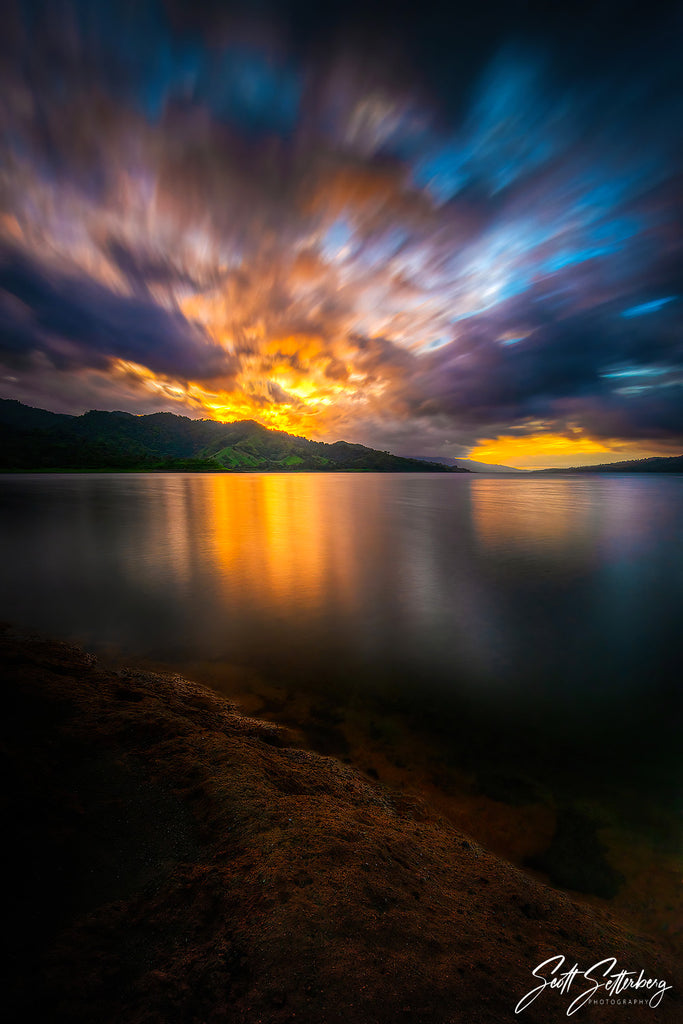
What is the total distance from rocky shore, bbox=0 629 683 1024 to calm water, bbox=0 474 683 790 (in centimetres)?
360

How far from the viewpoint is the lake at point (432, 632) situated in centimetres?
681

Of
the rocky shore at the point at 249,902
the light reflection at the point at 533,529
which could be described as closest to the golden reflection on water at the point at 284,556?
the rocky shore at the point at 249,902

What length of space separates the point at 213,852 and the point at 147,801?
111 centimetres

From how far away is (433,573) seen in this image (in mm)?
18031

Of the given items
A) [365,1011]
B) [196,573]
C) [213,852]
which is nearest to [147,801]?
[213,852]

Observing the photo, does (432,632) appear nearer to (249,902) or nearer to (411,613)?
(411,613)

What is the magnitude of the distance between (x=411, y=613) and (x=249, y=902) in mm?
10603

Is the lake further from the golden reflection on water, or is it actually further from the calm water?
the golden reflection on water

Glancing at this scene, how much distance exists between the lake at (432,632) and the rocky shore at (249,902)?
177 cm

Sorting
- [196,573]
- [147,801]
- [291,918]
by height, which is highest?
[291,918]

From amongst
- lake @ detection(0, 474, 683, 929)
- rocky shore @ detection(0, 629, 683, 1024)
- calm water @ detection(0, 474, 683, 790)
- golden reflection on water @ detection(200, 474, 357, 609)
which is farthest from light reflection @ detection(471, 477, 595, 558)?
rocky shore @ detection(0, 629, 683, 1024)

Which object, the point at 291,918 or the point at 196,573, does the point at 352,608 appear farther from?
the point at 291,918

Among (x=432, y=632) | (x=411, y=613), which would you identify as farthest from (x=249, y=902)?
(x=411, y=613)

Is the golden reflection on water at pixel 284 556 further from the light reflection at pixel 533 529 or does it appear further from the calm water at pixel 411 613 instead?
the light reflection at pixel 533 529
